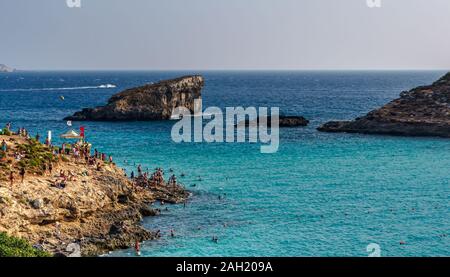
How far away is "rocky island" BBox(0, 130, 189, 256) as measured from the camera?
35.7m

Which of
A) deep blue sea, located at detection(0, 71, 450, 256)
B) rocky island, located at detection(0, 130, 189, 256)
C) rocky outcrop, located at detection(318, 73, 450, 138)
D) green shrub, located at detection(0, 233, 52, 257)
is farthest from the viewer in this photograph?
rocky outcrop, located at detection(318, 73, 450, 138)

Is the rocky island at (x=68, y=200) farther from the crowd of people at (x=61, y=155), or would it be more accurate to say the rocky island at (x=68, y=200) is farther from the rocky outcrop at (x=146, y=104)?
the rocky outcrop at (x=146, y=104)

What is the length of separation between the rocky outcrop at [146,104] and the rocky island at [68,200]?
207 ft

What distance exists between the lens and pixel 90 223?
39375 mm

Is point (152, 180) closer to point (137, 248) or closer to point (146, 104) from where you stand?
point (137, 248)

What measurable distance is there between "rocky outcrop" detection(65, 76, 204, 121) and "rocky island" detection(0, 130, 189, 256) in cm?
6317

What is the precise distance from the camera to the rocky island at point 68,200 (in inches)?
1404

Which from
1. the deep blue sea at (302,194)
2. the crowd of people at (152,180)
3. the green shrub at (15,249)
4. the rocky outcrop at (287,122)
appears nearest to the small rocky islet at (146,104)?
the rocky outcrop at (287,122)

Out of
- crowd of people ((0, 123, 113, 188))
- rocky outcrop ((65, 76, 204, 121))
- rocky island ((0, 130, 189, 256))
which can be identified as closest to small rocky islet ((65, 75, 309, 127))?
rocky outcrop ((65, 76, 204, 121))

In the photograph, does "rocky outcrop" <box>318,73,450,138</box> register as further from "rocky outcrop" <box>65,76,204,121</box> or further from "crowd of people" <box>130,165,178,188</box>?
"crowd of people" <box>130,165,178,188</box>
